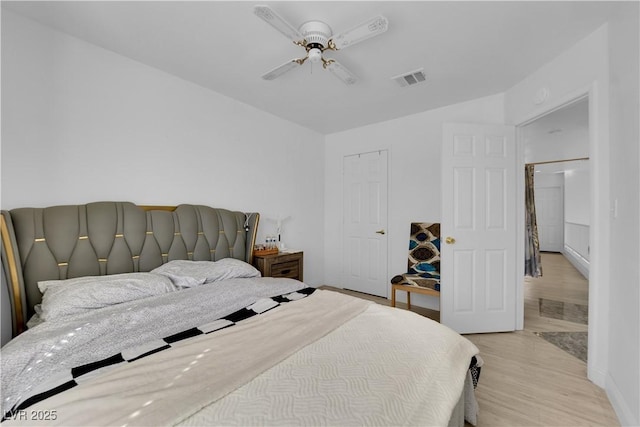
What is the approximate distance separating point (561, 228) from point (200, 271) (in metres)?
9.68

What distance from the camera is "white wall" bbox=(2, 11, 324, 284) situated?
1866 millimetres

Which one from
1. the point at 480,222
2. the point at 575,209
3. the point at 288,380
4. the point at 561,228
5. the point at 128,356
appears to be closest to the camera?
the point at 288,380

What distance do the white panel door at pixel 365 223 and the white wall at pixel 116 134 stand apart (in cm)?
123

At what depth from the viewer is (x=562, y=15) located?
6.15ft

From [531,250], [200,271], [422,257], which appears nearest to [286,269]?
[200,271]

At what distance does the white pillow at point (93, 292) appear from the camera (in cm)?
146

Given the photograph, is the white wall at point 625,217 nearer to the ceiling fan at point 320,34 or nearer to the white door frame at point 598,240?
the white door frame at point 598,240

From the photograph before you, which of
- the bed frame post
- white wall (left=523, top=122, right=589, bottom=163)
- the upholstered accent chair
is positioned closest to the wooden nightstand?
the upholstered accent chair

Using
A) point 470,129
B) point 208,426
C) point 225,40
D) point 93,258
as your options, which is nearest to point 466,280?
point 470,129

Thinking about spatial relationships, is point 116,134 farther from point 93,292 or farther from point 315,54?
point 315,54

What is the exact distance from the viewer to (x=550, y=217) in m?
8.12

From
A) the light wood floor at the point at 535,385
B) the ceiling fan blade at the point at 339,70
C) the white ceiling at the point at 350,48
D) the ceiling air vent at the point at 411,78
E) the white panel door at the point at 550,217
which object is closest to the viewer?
the light wood floor at the point at 535,385

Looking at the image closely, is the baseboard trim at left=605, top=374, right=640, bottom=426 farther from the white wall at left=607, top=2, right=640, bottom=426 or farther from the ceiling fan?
the ceiling fan

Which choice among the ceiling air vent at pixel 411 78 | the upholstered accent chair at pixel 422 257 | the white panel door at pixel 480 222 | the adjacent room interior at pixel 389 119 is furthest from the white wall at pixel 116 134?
the white panel door at pixel 480 222
